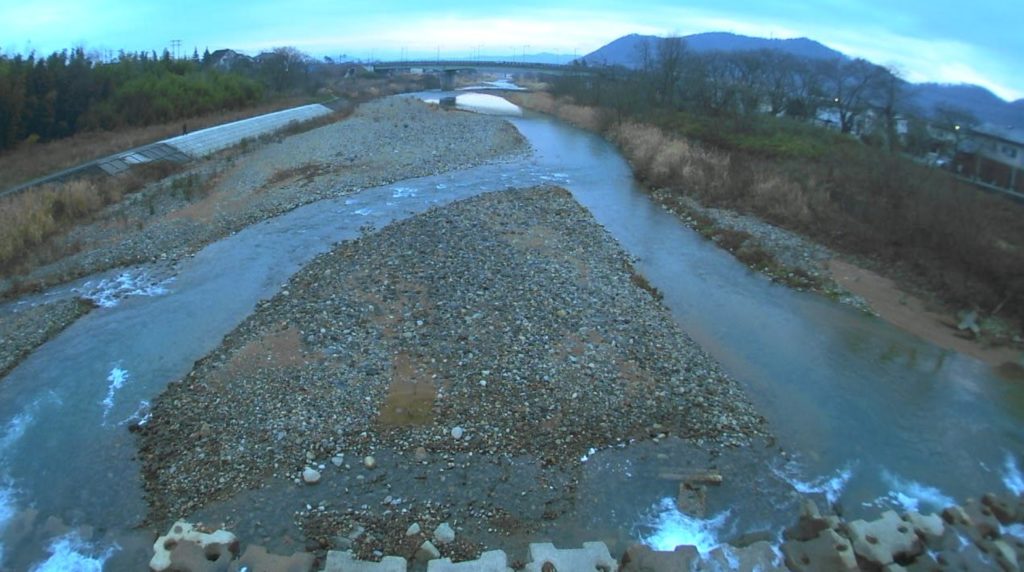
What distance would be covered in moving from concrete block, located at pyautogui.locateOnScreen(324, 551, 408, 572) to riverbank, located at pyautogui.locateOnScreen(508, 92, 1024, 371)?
41.7ft

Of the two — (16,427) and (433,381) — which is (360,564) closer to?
(433,381)

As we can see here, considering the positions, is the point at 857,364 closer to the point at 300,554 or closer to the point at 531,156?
the point at 300,554

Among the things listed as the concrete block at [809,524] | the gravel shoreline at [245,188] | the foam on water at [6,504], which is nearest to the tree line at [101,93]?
the gravel shoreline at [245,188]

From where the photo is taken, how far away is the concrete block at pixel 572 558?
681cm

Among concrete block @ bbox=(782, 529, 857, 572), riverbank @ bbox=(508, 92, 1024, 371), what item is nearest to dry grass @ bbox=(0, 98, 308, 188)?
riverbank @ bbox=(508, 92, 1024, 371)

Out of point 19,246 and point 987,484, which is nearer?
point 987,484

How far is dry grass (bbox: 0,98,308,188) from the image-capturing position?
2226 cm

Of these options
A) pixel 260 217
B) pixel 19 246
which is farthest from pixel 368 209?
pixel 19 246

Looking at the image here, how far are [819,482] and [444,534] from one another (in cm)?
543

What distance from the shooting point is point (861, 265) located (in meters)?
18.2

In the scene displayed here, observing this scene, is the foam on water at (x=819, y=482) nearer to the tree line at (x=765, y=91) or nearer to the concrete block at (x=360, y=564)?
the concrete block at (x=360, y=564)

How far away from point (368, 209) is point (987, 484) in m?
17.9

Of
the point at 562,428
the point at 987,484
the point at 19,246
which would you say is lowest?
the point at 987,484

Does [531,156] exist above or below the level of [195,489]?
above
